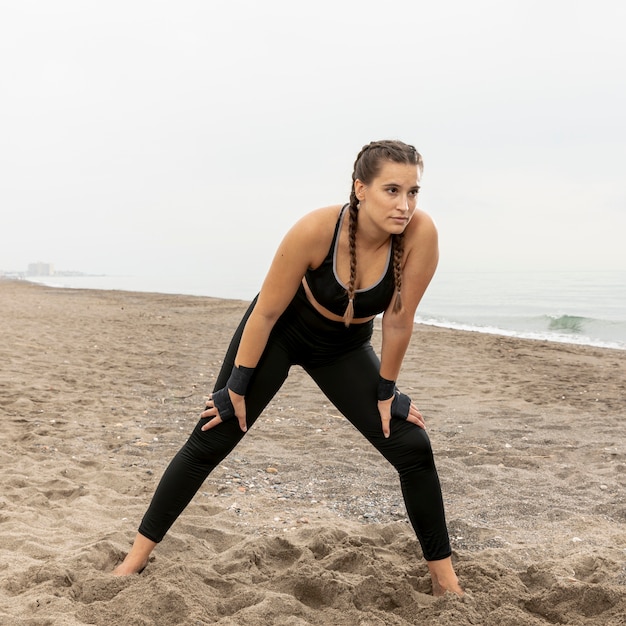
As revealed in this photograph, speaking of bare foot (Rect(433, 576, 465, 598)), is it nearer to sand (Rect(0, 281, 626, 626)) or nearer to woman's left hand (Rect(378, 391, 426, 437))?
sand (Rect(0, 281, 626, 626))

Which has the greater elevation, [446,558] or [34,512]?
[446,558]

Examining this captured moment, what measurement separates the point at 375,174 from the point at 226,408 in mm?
1214

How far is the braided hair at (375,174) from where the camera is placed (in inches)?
97.3

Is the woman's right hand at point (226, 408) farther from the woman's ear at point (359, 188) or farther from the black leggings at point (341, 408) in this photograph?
the woman's ear at point (359, 188)

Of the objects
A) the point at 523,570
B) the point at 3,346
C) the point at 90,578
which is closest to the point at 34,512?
the point at 90,578

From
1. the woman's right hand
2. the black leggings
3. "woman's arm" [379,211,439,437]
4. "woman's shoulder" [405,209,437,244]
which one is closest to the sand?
the black leggings

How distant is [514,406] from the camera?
25.9 ft

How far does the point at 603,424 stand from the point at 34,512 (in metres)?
5.78

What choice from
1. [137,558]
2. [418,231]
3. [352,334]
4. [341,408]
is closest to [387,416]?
[341,408]

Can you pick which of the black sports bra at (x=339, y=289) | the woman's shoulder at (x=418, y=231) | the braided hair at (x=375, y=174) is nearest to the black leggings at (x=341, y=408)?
the black sports bra at (x=339, y=289)

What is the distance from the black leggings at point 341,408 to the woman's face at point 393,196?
1.80 feet

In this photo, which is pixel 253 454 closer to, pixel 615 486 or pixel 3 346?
pixel 615 486

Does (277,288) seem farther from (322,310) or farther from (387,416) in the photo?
(387,416)

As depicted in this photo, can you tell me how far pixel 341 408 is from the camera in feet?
9.73
